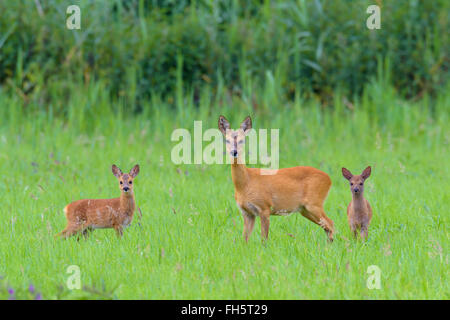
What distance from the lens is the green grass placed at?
20.8 feet

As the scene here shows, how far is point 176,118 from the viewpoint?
1450cm

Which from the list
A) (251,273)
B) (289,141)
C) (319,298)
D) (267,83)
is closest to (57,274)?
(251,273)

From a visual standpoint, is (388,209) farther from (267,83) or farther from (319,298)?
(267,83)

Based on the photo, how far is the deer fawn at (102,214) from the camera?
779 cm

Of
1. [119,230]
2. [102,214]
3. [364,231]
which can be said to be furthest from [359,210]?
[102,214]

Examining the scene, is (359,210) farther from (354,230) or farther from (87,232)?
(87,232)

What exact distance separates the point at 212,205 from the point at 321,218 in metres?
1.82

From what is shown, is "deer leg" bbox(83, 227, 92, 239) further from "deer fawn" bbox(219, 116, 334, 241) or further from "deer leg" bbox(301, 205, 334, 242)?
"deer leg" bbox(301, 205, 334, 242)

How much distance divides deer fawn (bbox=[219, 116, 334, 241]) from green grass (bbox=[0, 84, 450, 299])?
0.80 ft

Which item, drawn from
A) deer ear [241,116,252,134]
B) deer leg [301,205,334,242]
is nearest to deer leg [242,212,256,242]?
deer leg [301,205,334,242]

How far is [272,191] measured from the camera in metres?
7.59
